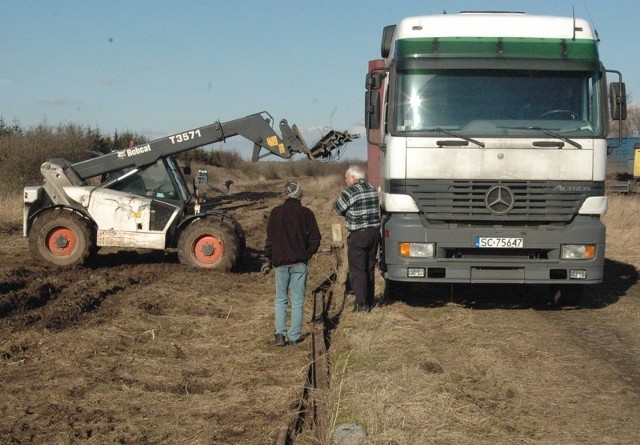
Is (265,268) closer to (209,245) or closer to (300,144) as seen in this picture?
(209,245)

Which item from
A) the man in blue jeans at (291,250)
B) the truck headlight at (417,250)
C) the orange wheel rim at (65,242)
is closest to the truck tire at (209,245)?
the orange wheel rim at (65,242)

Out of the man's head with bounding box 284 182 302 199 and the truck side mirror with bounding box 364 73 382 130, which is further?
the truck side mirror with bounding box 364 73 382 130

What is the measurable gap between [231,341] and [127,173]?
264 inches

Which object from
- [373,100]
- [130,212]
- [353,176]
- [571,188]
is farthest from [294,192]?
[130,212]

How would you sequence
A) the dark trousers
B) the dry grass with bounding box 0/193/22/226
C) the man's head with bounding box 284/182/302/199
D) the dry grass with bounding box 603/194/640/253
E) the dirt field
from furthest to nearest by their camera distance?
1. the dry grass with bounding box 0/193/22/226
2. the dry grass with bounding box 603/194/640/253
3. the dark trousers
4. the man's head with bounding box 284/182/302/199
5. the dirt field

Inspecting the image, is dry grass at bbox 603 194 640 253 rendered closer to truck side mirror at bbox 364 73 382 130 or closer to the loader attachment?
the loader attachment

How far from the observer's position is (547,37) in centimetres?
1061

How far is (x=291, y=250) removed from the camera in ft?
30.6

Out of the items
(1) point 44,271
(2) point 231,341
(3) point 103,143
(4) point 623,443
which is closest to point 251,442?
(4) point 623,443

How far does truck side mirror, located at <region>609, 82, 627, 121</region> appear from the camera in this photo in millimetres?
10461

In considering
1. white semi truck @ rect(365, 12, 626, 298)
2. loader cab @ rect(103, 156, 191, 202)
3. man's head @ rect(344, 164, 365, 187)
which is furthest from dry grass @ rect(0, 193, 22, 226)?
white semi truck @ rect(365, 12, 626, 298)

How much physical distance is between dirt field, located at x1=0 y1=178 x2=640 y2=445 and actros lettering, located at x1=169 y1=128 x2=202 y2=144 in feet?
10.1

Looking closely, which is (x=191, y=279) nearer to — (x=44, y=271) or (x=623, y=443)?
(x=44, y=271)

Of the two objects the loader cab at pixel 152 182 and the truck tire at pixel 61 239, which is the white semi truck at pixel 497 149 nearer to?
the loader cab at pixel 152 182
